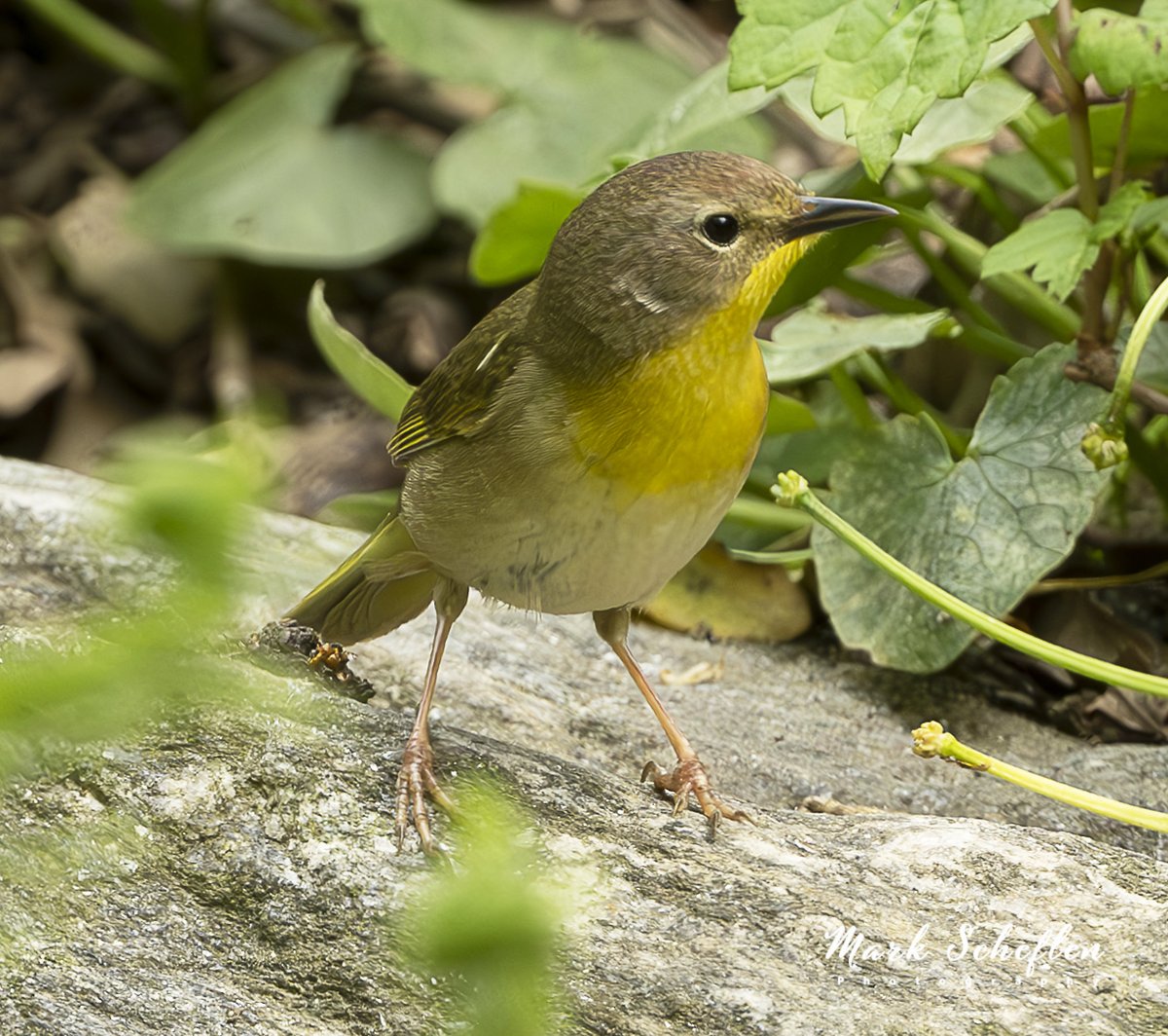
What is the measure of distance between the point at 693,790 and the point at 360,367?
153 cm

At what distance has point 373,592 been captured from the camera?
10.4 ft

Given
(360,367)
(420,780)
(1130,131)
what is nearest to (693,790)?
(420,780)

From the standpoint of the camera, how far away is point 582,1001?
2.04 m

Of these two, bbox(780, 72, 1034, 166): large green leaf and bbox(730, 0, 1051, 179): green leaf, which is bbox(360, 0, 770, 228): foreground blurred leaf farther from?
bbox(730, 0, 1051, 179): green leaf

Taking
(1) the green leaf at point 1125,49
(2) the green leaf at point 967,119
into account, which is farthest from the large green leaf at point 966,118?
(1) the green leaf at point 1125,49

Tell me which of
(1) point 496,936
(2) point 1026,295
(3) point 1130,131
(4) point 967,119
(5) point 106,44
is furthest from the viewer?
(5) point 106,44

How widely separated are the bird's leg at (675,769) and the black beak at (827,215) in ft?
2.74

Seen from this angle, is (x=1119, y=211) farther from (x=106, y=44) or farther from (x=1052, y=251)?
(x=106, y=44)

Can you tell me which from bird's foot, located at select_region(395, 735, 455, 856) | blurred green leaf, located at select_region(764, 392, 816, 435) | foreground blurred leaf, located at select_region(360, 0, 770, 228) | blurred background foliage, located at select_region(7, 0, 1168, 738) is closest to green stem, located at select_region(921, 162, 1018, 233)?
blurred background foliage, located at select_region(7, 0, 1168, 738)

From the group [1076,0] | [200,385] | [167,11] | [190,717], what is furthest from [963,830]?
[167,11]

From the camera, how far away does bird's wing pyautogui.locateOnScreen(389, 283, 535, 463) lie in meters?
2.78

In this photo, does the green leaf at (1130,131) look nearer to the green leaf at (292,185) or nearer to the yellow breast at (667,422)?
the yellow breast at (667,422)

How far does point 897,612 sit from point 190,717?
172 centimetres

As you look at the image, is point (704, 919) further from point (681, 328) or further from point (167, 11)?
point (167, 11)
